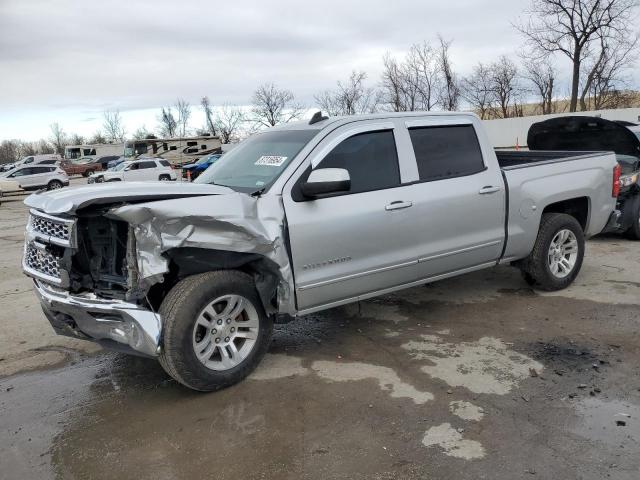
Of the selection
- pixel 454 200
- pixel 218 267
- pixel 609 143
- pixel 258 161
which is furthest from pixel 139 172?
pixel 218 267

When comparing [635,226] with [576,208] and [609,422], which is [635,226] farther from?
[609,422]

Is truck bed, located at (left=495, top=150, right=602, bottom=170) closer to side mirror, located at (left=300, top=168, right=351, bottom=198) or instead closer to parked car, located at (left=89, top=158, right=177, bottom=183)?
side mirror, located at (left=300, top=168, right=351, bottom=198)

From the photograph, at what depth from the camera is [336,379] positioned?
4.09 meters

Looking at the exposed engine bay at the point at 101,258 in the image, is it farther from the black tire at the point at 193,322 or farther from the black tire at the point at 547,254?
the black tire at the point at 547,254

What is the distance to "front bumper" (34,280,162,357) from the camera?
3.53 m

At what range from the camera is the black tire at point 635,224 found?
828 cm

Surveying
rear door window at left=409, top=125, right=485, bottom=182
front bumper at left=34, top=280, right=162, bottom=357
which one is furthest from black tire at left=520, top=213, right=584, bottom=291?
front bumper at left=34, top=280, right=162, bottom=357

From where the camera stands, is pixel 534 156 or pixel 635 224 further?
pixel 635 224

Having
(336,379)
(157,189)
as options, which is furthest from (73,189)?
(336,379)

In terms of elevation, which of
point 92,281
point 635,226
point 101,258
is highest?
point 101,258

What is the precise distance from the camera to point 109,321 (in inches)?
143

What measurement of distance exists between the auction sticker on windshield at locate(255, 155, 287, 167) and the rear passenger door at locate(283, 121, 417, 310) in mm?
264

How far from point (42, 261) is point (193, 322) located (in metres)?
1.24

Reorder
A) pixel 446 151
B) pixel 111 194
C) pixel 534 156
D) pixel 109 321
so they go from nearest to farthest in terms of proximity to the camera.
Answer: pixel 111 194, pixel 109 321, pixel 446 151, pixel 534 156
